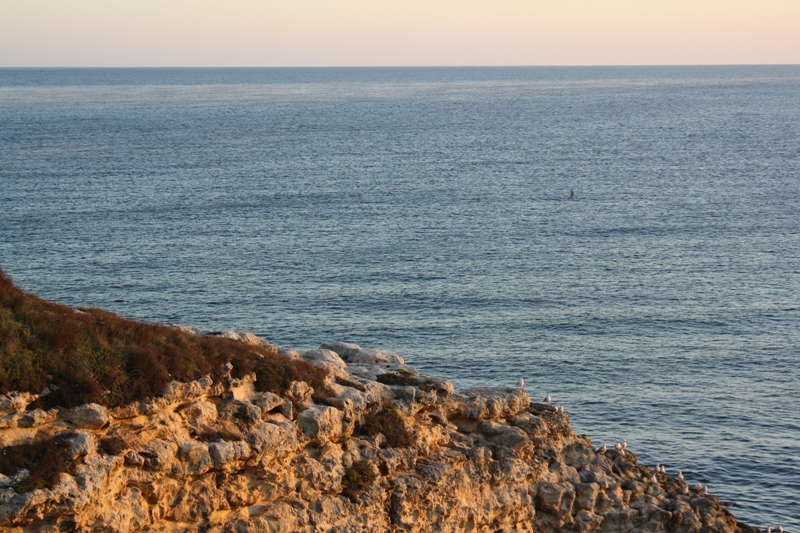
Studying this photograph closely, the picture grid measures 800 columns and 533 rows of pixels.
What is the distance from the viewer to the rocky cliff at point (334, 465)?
75.2 ft

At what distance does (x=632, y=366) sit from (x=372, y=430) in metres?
38.3

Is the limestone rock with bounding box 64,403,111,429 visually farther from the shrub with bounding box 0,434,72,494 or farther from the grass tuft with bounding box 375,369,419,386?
the grass tuft with bounding box 375,369,419,386

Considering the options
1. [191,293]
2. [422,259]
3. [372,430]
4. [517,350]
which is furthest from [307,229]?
[372,430]

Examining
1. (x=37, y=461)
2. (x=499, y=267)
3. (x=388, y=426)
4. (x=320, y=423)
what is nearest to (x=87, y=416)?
(x=37, y=461)

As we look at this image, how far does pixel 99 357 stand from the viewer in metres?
25.8

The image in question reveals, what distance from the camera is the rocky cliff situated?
22906 mm

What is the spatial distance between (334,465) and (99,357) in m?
8.05

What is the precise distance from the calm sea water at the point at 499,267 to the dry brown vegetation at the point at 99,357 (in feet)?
98.3

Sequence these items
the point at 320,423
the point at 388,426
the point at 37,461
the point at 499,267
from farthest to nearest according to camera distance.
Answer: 1. the point at 499,267
2. the point at 388,426
3. the point at 320,423
4. the point at 37,461

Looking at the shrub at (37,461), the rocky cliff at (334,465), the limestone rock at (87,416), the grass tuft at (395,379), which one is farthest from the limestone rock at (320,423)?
the shrub at (37,461)

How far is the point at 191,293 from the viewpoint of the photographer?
3051 inches

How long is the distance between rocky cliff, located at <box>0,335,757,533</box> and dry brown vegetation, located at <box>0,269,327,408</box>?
0.42 metres

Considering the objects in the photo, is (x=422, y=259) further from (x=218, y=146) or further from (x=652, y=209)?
(x=218, y=146)

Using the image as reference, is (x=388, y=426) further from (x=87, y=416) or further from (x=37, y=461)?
(x=37, y=461)
